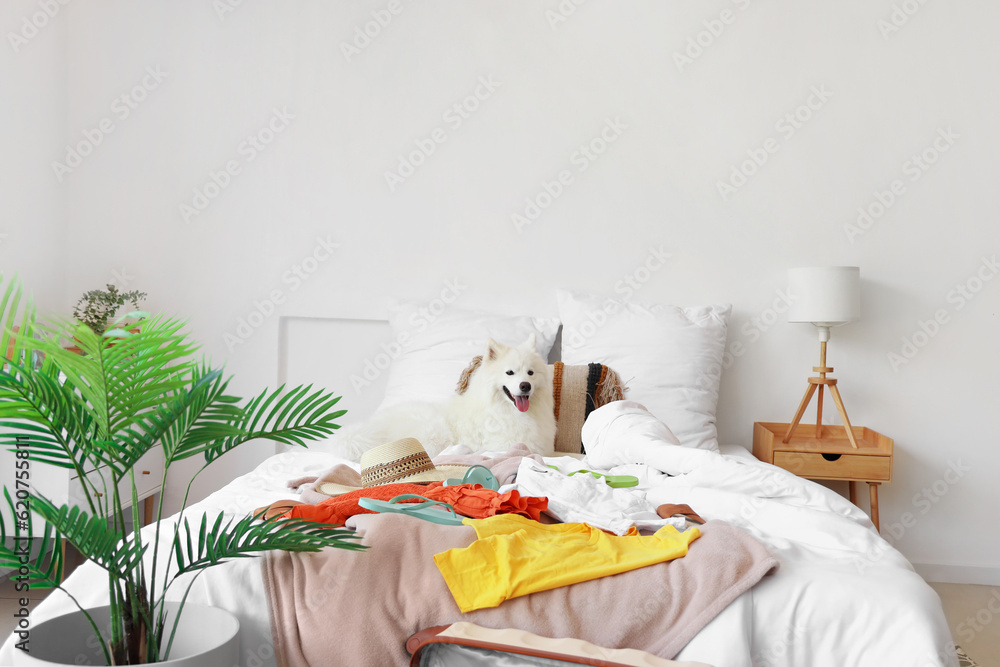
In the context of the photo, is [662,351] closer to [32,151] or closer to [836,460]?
[836,460]

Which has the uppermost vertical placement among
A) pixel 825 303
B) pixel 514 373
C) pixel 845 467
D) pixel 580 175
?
pixel 580 175

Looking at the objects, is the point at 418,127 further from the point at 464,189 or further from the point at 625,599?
the point at 625,599

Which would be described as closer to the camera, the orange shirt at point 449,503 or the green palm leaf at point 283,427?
the green palm leaf at point 283,427

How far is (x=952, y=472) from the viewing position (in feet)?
9.76

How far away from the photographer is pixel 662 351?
286 centimetres

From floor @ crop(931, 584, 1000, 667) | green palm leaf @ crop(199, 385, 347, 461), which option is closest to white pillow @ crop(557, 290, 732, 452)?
floor @ crop(931, 584, 1000, 667)

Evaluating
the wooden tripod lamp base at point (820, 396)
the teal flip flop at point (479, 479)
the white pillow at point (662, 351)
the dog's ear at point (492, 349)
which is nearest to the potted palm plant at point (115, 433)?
the teal flip flop at point (479, 479)

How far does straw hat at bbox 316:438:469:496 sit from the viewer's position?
70.6 inches

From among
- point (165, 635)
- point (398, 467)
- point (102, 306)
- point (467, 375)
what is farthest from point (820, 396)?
point (102, 306)

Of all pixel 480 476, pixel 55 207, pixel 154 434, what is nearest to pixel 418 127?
pixel 55 207

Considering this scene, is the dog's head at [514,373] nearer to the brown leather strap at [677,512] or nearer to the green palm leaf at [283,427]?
the brown leather strap at [677,512]

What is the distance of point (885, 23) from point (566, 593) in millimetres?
2936

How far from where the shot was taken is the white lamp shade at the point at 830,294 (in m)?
2.79

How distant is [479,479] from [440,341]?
1.32 meters
